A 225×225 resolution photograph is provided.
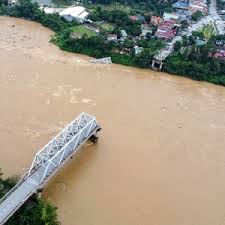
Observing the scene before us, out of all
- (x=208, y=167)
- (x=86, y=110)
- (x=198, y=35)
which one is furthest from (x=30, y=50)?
(x=208, y=167)

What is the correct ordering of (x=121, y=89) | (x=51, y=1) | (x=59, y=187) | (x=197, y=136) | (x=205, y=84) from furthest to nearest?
(x=51, y=1)
(x=205, y=84)
(x=121, y=89)
(x=197, y=136)
(x=59, y=187)

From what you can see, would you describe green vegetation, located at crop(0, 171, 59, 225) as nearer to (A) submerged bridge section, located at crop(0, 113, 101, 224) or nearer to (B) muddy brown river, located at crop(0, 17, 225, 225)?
(A) submerged bridge section, located at crop(0, 113, 101, 224)

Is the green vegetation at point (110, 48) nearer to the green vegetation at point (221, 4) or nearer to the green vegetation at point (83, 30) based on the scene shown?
the green vegetation at point (83, 30)

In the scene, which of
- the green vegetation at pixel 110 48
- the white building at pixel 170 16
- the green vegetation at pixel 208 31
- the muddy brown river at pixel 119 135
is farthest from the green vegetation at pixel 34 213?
the white building at pixel 170 16

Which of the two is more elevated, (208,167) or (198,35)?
(198,35)

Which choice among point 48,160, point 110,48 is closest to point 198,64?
point 110,48

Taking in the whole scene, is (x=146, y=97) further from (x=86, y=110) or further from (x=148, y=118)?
(x=86, y=110)
